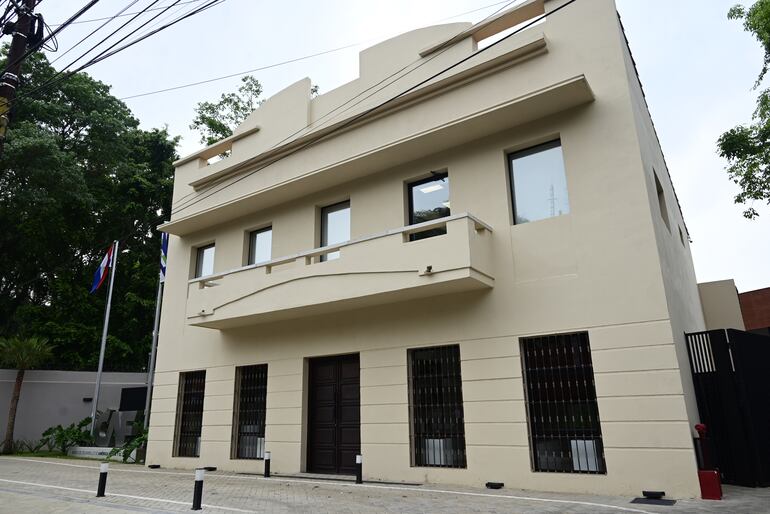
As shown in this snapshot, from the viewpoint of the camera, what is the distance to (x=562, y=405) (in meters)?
9.13

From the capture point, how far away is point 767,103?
638 inches

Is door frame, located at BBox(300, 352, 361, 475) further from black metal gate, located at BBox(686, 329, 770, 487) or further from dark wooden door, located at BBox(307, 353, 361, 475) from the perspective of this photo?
black metal gate, located at BBox(686, 329, 770, 487)

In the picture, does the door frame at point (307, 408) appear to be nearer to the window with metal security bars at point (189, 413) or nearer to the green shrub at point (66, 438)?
the window with metal security bars at point (189, 413)

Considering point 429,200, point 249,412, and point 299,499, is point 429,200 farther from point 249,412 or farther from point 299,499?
point 249,412

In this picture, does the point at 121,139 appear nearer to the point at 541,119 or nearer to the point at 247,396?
the point at 247,396

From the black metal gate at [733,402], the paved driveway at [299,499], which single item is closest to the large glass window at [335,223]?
the paved driveway at [299,499]

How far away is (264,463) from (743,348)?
10.0m

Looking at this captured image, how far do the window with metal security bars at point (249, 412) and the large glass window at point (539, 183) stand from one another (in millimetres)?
7717

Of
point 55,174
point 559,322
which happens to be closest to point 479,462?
point 559,322

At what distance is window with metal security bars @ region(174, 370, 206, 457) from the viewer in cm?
1430

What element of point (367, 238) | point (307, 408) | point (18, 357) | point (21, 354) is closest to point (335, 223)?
point (367, 238)

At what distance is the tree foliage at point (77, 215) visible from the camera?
2286cm

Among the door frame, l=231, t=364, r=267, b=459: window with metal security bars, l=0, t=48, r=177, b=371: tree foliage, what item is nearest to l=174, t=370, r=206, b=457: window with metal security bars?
l=231, t=364, r=267, b=459: window with metal security bars

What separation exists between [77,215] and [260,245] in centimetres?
1794
